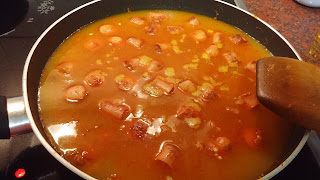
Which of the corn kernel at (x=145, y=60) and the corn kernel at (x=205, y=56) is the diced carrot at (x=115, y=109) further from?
the corn kernel at (x=205, y=56)

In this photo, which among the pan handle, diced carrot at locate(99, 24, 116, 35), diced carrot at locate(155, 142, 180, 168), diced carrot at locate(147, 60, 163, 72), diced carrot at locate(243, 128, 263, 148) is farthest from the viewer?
diced carrot at locate(99, 24, 116, 35)

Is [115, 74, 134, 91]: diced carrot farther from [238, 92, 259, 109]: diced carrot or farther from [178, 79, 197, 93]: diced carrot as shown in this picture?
[238, 92, 259, 109]: diced carrot

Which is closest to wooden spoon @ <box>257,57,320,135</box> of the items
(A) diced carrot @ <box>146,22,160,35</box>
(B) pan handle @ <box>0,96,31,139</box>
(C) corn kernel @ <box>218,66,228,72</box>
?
(C) corn kernel @ <box>218,66,228,72</box>

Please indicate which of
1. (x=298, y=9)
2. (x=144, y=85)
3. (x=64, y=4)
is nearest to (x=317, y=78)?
(x=144, y=85)

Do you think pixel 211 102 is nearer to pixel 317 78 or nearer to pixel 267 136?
pixel 267 136

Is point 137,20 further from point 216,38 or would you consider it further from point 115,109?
point 115,109
